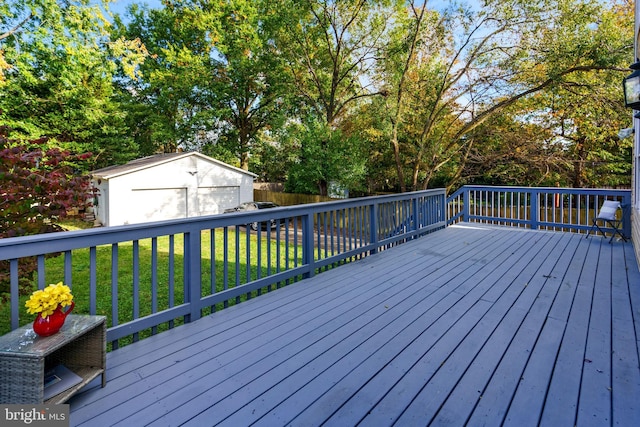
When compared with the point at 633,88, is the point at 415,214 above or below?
below

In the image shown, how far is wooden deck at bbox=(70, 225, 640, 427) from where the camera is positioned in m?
1.64

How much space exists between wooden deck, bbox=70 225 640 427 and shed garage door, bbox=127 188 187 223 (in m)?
12.8

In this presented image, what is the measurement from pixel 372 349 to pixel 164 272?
5533mm

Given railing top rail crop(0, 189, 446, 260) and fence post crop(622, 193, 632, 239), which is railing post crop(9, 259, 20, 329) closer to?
railing top rail crop(0, 189, 446, 260)

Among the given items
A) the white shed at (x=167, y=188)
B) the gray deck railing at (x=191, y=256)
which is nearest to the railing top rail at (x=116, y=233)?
the gray deck railing at (x=191, y=256)

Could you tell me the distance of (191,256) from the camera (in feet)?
8.81

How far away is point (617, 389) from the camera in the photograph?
5.90 feet

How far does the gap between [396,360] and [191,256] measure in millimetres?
1704

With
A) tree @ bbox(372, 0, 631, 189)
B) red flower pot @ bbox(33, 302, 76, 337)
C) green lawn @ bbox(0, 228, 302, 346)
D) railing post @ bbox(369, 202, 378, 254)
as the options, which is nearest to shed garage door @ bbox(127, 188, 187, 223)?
green lawn @ bbox(0, 228, 302, 346)

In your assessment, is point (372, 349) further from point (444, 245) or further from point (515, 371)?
point (444, 245)

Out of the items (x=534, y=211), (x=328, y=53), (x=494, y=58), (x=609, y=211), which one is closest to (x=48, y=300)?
(x=609, y=211)

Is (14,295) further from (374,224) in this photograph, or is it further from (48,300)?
(374,224)

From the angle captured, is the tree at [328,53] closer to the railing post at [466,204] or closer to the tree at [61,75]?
the railing post at [466,204]

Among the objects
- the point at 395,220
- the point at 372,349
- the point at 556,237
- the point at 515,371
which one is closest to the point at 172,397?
the point at 372,349
